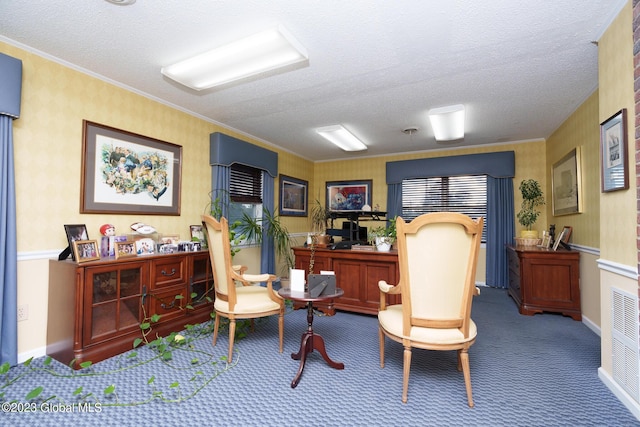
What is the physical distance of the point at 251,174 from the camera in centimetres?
513

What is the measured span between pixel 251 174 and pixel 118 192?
88.2 inches

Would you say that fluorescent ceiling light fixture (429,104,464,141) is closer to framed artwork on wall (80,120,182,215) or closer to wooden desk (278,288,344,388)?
wooden desk (278,288,344,388)

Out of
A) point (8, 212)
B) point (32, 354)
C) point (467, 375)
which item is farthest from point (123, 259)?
point (467, 375)

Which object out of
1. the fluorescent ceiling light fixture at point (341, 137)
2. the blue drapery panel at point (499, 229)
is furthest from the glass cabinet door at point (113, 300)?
the blue drapery panel at point (499, 229)

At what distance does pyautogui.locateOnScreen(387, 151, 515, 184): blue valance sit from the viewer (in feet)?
17.3

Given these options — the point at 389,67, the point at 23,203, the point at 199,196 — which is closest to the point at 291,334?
the point at 199,196

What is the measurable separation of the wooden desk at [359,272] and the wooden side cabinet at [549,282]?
1756 mm

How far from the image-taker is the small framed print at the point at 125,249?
278cm

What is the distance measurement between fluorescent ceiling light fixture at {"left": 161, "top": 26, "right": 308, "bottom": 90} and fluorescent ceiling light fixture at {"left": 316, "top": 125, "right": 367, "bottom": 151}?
1937 mm

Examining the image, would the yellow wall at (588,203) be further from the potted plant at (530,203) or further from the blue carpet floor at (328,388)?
the blue carpet floor at (328,388)

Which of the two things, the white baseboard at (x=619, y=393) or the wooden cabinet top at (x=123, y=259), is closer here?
the white baseboard at (x=619, y=393)

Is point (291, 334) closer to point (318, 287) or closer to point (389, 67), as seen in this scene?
point (318, 287)

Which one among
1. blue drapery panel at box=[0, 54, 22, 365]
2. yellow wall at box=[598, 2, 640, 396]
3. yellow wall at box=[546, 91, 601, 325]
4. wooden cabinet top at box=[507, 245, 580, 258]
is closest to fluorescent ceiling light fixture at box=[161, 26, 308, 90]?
blue drapery panel at box=[0, 54, 22, 365]

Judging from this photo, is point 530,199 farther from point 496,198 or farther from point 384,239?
point 384,239
